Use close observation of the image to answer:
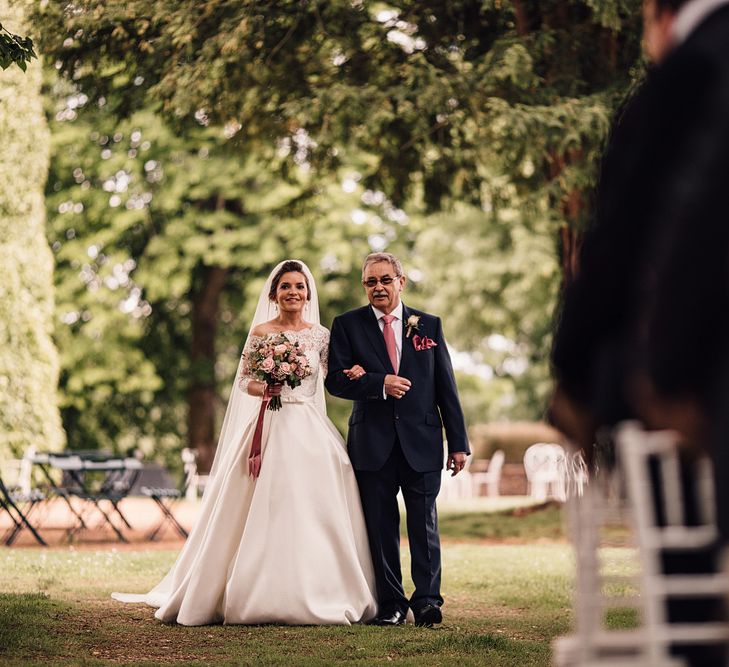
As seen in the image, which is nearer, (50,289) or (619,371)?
(619,371)

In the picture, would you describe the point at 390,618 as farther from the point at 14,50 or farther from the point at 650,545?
the point at 650,545

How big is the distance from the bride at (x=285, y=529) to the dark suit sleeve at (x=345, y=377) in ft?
0.49

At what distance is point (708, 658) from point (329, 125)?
38.8 feet

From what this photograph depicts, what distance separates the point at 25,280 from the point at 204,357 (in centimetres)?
497

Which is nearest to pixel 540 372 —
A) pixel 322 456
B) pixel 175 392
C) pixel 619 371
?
pixel 175 392

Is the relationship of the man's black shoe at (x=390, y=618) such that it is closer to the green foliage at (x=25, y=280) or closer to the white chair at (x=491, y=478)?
the green foliage at (x=25, y=280)

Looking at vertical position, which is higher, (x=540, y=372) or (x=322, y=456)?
(x=540, y=372)

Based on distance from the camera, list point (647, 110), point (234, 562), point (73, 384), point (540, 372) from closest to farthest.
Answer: point (647, 110) < point (234, 562) < point (73, 384) < point (540, 372)

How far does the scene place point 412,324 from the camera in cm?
833

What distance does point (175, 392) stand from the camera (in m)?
28.6

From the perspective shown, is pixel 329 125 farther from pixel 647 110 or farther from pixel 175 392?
pixel 175 392

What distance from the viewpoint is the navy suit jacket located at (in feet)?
26.8

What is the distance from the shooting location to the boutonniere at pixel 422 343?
834 centimetres

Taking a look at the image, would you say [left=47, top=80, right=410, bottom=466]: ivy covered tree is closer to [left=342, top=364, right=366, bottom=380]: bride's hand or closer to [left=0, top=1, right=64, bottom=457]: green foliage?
[left=0, top=1, right=64, bottom=457]: green foliage
